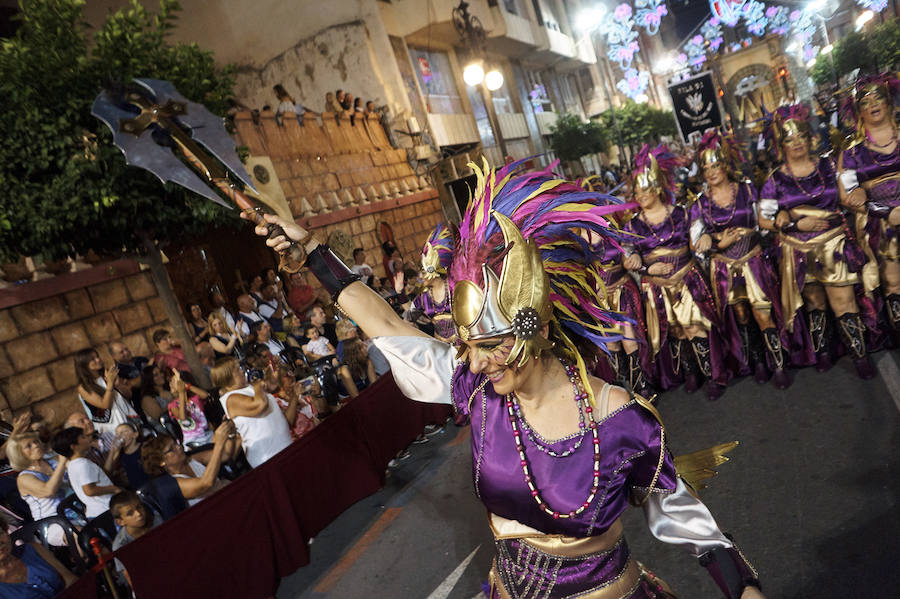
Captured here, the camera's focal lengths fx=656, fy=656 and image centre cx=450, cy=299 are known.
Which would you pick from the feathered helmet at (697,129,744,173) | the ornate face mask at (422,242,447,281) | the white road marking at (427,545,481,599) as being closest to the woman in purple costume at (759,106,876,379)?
the feathered helmet at (697,129,744,173)

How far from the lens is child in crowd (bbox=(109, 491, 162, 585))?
4.95 meters

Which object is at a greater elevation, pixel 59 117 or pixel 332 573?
pixel 59 117

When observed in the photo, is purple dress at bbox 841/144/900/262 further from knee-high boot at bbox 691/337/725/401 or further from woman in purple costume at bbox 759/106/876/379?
knee-high boot at bbox 691/337/725/401

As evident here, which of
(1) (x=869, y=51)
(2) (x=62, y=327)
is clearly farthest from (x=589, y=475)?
(1) (x=869, y=51)

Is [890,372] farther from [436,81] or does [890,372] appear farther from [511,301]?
[436,81]

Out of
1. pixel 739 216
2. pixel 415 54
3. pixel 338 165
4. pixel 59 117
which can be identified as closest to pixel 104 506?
pixel 59 117

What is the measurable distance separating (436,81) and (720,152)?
20.0m

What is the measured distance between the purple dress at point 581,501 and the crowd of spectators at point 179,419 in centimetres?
294

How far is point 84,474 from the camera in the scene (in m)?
5.50

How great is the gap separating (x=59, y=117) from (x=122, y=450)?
330cm

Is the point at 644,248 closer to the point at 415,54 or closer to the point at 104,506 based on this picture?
the point at 104,506

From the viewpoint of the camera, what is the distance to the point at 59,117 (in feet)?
21.0

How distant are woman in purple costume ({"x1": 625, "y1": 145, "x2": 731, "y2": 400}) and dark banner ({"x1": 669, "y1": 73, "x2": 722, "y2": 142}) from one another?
9.13 meters

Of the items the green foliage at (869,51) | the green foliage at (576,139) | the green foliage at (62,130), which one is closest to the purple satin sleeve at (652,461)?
the green foliage at (62,130)
